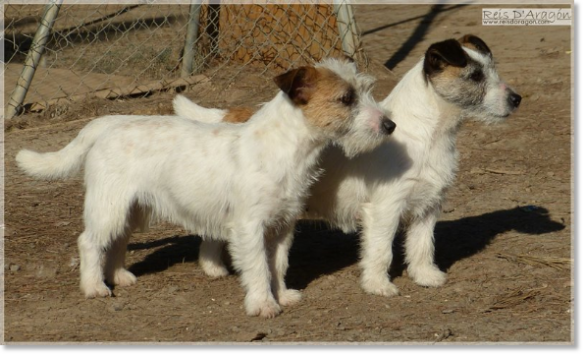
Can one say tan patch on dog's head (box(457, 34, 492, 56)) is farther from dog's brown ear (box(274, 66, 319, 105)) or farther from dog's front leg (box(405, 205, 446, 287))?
dog's brown ear (box(274, 66, 319, 105))

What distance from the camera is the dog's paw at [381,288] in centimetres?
664

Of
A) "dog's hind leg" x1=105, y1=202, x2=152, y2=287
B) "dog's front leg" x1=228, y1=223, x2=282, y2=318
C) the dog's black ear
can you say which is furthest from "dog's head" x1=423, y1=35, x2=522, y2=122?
"dog's hind leg" x1=105, y1=202, x2=152, y2=287

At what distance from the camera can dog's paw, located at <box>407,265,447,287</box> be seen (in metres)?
6.93

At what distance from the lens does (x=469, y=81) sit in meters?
6.59

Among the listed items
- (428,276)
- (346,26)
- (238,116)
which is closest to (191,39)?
(346,26)

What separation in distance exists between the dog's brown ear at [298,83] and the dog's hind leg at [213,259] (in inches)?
65.5

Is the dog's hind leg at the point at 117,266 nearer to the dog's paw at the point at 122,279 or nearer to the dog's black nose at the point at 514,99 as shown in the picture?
the dog's paw at the point at 122,279

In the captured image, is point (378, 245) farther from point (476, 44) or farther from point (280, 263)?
point (476, 44)

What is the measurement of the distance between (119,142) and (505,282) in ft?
10.0

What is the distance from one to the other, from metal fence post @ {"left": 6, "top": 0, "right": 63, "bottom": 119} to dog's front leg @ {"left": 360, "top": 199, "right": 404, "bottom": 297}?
5.59 meters

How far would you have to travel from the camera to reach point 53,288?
6.75 m

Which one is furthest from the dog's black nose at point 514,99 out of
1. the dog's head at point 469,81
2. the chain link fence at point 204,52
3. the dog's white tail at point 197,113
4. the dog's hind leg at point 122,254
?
the chain link fence at point 204,52

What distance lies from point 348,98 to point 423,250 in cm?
161

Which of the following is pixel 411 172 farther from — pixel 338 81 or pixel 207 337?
pixel 207 337
